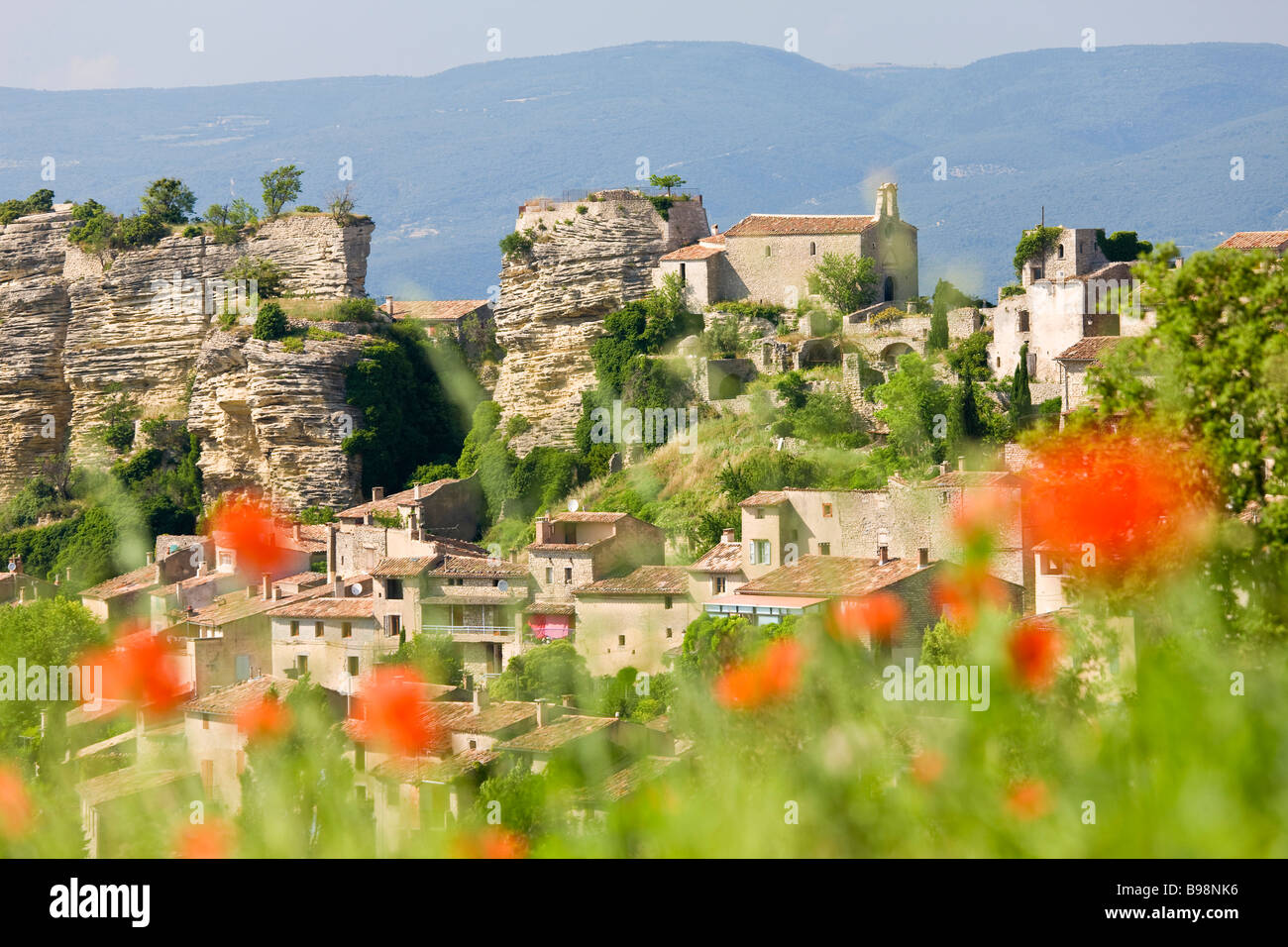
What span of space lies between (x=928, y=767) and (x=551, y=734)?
16.8 m

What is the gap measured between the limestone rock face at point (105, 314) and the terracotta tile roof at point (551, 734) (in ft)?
84.1

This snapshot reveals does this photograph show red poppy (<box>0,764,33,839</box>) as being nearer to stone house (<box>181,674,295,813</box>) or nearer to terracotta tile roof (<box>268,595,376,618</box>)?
stone house (<box>181,674,295,813</box>)

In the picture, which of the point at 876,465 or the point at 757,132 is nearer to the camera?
the point at 876,465

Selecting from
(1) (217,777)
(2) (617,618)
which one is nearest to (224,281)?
(2) (617,618)

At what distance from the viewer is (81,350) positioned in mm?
52531

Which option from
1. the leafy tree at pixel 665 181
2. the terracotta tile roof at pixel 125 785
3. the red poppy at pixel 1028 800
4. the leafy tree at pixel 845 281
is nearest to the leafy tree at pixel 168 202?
the leafy tree at pixel 665 181

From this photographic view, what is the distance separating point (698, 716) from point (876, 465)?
29.0 m

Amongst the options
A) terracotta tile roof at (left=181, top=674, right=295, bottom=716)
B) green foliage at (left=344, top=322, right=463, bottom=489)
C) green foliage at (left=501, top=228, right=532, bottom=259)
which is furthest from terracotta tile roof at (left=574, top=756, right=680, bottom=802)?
green foliage at (left=501, top=228, right=532, bottom=259)

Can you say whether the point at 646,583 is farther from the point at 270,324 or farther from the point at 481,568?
the point at 270,324

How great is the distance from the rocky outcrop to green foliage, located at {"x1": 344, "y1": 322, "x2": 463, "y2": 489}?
0.39 m

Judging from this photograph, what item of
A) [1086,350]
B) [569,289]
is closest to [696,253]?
[569,289]

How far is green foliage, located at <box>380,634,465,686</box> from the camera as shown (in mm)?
31688

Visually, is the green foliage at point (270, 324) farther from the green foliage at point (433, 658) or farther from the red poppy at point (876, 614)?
the red poppy at point (876, 614)
